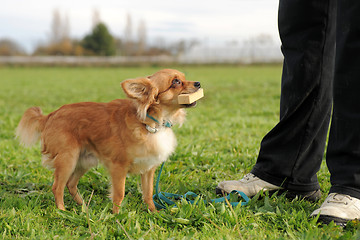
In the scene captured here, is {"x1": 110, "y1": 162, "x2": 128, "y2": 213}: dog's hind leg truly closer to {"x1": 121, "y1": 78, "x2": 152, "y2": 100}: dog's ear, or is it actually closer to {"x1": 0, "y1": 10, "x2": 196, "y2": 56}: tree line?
{"x1": 121, "y1": 78, "x2": 152, "y2": 100}: dog's ear

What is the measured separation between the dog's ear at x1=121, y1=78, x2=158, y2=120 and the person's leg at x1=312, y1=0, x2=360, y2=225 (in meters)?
1.20

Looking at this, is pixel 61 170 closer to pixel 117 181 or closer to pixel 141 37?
pixel 117 181

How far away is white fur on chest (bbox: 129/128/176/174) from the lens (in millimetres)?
2738

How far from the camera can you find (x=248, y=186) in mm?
2988

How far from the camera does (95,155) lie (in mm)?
2965

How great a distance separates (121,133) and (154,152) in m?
0.27

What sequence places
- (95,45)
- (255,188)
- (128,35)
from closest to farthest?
(255,188) < (95,45) < (128,35)

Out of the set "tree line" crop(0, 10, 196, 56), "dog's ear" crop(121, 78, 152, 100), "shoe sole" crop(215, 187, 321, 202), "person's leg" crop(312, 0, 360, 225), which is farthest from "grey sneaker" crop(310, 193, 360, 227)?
"tree line" crop(0, 10, 196, 56)

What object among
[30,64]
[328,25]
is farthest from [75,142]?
[30,64]

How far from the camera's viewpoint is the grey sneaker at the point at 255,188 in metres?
2.89

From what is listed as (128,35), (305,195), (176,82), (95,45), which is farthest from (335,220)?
(128,35)

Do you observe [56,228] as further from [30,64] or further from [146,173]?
[30,64]

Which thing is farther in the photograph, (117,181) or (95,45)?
(95,45)

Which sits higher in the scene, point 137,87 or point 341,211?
point 137,87
